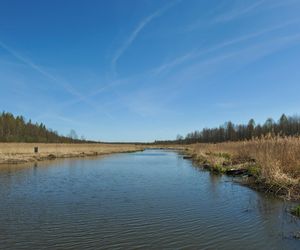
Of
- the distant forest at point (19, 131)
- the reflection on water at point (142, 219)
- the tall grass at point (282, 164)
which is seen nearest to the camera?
the reflection on water at point (142, 219)

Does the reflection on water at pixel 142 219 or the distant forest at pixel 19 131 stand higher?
the distant forest at pixel 19 131

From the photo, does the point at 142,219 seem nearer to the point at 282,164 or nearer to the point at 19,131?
the point at 282,164

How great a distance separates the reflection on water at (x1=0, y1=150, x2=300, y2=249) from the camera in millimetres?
8336

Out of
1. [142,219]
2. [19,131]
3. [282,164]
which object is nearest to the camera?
[142,219]

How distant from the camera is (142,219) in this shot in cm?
1070

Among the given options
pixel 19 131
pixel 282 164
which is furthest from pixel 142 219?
pixel 19 131

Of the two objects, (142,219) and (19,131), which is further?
(19,131)

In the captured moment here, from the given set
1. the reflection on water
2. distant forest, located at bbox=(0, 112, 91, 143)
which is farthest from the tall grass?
distant forest, located at bbox=(0, 112, 91, 143)

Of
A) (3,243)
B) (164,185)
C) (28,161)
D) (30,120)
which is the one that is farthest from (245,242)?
(30,120)

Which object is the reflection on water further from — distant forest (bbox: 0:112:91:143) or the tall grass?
distant forest (bbox: 0:112:91:143)

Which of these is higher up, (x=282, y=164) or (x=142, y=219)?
(x=282, y=164)

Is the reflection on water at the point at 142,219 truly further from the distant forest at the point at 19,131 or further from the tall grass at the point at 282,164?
the distant forest at the point at 19,131

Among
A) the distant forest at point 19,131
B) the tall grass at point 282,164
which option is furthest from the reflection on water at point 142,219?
the distant forest at point 19,131

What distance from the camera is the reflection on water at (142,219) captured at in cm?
834
